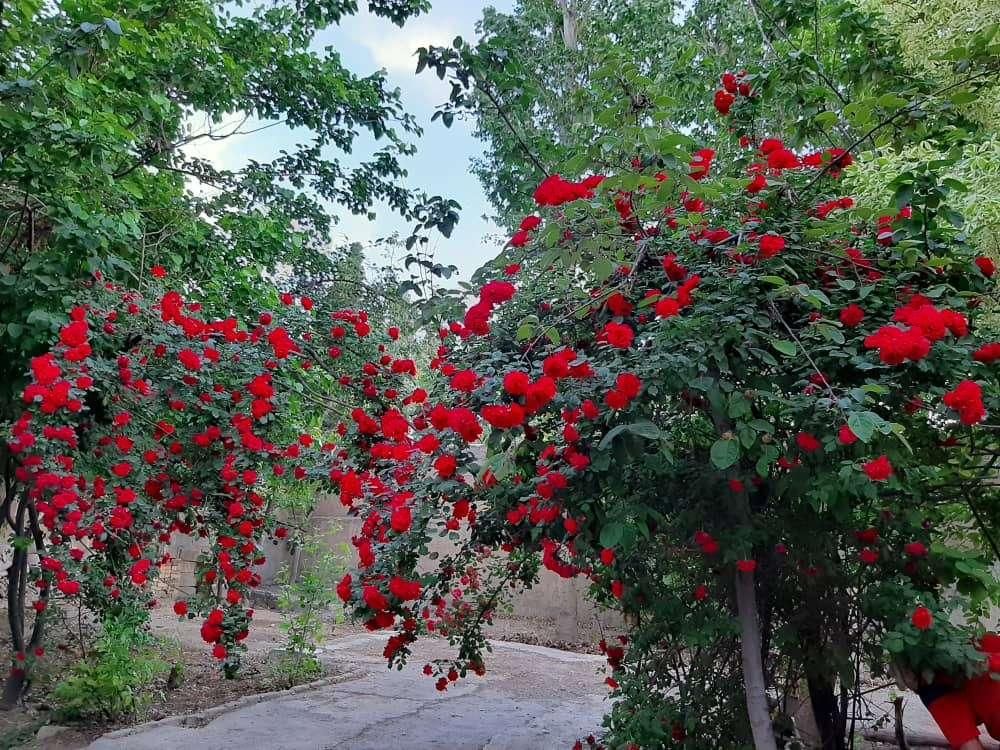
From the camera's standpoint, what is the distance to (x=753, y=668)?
8.99 feet

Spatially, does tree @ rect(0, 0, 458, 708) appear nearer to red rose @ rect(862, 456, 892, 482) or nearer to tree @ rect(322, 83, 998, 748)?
tree @ rect(322, 83, 998, 748)

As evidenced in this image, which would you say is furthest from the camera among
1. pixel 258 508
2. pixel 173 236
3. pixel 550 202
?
pixel 173 236

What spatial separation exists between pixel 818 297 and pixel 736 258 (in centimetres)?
46

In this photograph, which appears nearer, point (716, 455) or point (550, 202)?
point (716, 455)

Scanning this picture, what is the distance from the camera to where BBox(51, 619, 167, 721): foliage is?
519 cm

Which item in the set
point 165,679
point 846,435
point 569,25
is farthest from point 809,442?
point 569,25

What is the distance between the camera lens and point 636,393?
6.66ft

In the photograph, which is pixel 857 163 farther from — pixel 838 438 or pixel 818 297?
pixel 838 438

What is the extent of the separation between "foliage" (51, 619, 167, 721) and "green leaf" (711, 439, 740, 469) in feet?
16.2

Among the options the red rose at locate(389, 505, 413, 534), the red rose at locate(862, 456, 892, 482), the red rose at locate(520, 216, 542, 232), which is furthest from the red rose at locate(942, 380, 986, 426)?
the red rose at locate(389, 505, 413, 534)

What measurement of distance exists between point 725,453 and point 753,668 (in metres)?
1.21

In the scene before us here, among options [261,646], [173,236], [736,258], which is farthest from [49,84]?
[261,646]

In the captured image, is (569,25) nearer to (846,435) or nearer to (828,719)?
(828,719)

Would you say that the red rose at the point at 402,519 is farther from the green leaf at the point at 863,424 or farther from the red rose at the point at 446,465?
the green leaf at the point at 863,424
